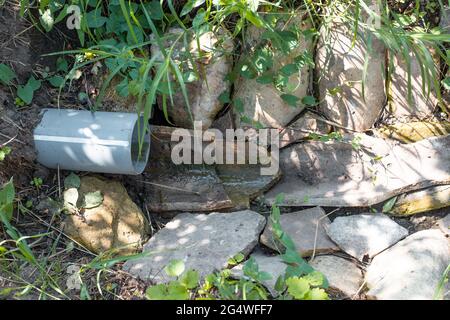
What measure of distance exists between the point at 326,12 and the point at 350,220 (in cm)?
95

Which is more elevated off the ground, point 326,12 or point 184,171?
point 326,12

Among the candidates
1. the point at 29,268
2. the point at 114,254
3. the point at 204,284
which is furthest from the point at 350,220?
the point at 29,268

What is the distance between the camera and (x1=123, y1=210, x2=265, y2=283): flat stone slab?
7.93ft

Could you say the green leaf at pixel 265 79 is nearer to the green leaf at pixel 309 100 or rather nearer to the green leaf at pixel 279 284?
the green leaf at pixel 309 100

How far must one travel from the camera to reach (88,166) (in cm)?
261

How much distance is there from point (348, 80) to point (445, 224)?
0.81m

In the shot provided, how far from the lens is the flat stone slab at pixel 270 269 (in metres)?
2.26

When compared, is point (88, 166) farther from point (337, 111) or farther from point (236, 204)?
point (337, 111)

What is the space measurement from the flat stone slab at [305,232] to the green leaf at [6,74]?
1287mm

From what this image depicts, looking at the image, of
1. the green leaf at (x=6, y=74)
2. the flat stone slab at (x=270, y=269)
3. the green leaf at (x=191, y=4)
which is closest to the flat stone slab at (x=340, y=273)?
the flat stone slab at (x=270, y=269)

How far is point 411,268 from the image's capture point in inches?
91.3
